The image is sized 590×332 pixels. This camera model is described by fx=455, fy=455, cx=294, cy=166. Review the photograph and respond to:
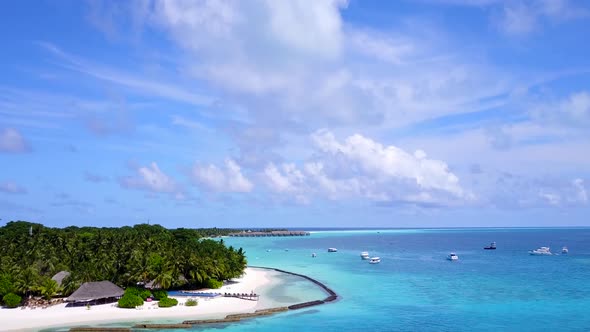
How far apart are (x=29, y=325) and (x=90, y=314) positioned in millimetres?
5863

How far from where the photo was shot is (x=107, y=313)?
48.8 metres

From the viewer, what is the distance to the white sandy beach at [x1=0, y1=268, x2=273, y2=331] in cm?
4491

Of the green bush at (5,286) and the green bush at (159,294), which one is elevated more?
the green bush at (5,286)

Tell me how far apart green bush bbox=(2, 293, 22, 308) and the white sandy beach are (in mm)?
789

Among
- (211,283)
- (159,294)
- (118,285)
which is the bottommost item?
(159,294)

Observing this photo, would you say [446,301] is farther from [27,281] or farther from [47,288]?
[27,281]

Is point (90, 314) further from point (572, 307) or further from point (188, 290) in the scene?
point (572, 307)

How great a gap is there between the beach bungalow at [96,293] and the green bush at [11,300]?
17.6ft

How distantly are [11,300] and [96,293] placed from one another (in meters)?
8.81

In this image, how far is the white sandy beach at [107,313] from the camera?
44.9 meters

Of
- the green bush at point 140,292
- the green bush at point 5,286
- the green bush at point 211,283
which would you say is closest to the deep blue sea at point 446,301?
the green bush at point 140,292

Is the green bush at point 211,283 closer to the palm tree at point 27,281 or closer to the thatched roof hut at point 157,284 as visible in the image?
the thatched roof hut at point 157,284

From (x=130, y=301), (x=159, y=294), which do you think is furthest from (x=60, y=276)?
(x=130, y=301)

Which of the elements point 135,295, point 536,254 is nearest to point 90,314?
point 135,295
